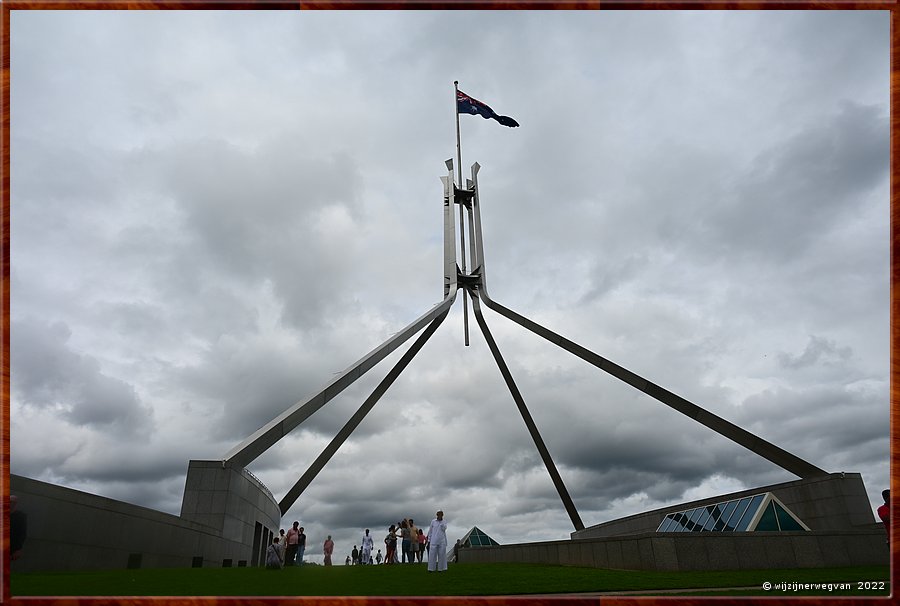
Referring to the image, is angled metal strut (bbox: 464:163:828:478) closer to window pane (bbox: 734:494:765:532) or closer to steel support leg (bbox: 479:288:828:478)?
steel support leg (bbox: 479:288:828:478)

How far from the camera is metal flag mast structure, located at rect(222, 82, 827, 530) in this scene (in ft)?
46.5

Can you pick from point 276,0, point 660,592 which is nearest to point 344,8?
point 276,0

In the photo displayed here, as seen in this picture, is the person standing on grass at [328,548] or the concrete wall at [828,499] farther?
the person standing on grass at [328,548]

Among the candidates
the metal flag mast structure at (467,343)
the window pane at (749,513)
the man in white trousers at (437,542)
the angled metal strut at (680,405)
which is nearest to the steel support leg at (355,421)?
the metal flag mast structure at (467,343)

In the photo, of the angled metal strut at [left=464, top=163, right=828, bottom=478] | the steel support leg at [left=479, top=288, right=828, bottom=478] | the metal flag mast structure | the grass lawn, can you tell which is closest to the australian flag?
the metal flag mast structure

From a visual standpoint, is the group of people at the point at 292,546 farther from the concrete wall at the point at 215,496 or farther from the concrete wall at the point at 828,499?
the concrete wall at the point at 828,499

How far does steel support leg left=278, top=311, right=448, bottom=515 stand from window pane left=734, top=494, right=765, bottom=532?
12.1 metres

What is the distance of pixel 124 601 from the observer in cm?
376

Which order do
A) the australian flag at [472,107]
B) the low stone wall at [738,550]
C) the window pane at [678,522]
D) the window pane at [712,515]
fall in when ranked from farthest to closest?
1. the australian flag at [472,107]
2. the window pane at [678,522]
3. the window pane at [712,515]
4. the low stone wall at [738,550]

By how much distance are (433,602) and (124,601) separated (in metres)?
1.93

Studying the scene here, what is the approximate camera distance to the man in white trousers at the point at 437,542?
9.78 m

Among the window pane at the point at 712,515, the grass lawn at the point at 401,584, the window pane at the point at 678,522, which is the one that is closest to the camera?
the grass lawn at the point at 401,584

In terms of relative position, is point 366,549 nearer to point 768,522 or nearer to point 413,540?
point 413,540

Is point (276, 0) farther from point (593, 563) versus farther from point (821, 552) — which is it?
point (821, 552)
